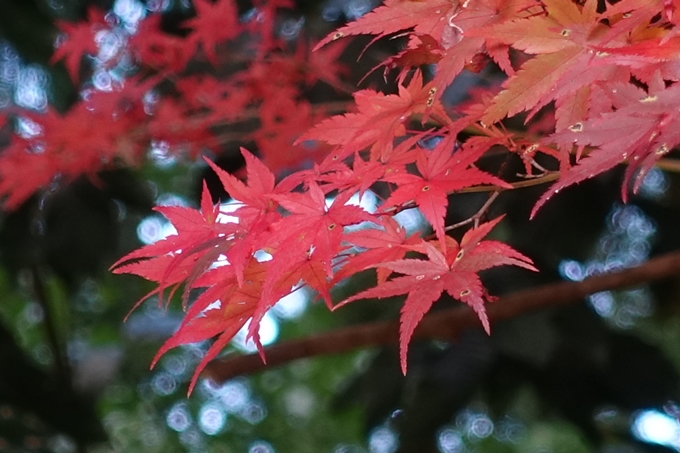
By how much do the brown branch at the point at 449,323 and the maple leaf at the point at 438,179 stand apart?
23.5 inches

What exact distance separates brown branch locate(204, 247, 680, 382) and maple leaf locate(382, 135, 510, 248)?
0.60 metres

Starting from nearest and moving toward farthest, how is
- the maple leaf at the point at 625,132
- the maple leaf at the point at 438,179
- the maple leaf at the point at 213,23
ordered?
the maple leaf at the point at 625,132, the maple leaf at the point at 438,179, the maple leaf at the point at 213,23

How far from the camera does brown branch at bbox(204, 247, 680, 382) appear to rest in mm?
1023

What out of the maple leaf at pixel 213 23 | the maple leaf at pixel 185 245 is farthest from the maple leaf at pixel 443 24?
the maple leaf at pixel 213 23

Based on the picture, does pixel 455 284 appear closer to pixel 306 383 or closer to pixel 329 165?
pixel 329 165

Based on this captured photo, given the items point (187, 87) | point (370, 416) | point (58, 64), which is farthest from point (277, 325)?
point (187, 87)

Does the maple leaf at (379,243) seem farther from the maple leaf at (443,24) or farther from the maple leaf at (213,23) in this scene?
the maple leaf at (213,23)

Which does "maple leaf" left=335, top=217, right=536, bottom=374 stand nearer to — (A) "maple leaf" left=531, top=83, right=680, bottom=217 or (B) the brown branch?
(A) "maple leaf" left=531, top=83, right=680, bottom=217

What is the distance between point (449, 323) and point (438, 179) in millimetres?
699

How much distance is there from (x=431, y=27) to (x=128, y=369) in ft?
4.67

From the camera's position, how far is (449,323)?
1.11 m

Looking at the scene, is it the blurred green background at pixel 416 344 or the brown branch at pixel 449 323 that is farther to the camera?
the blurred green background at pixel 416 344

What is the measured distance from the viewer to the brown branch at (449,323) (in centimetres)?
102

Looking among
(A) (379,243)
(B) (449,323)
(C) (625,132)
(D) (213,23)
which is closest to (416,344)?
(B) (449,323)
